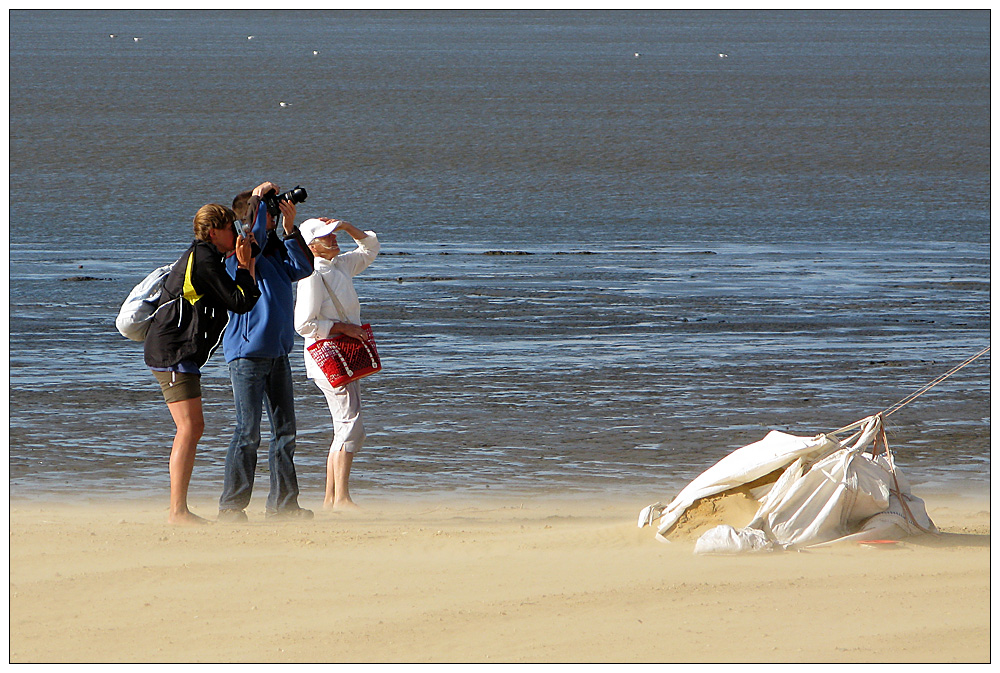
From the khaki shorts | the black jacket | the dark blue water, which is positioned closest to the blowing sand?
the khaki shorts

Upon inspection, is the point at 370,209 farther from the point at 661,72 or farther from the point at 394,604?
the point at 661,72

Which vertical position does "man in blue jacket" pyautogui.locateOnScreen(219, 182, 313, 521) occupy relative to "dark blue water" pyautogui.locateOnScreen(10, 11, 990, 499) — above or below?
above

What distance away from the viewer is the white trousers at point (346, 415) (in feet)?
24.1

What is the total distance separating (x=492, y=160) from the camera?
2681 cm

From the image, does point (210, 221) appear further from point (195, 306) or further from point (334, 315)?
point (334, 315)

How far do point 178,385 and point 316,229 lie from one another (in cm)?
110

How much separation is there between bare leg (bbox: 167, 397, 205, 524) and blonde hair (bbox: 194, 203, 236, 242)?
737 millimetres

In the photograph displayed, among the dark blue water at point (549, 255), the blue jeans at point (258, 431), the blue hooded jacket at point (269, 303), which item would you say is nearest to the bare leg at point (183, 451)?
the blue jeans at point (258, 431)

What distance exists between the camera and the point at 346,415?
738cm

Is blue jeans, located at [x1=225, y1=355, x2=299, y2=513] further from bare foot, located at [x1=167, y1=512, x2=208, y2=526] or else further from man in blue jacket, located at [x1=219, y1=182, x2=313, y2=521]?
bare foot, located at [x1=167, y1=512, x2=208, y2=526]

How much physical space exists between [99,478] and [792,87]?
36496 mm

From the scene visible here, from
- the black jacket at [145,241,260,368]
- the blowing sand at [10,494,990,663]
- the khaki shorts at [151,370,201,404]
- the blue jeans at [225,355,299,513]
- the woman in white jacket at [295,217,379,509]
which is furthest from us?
the woman in white jacket at [295,217,379,509]

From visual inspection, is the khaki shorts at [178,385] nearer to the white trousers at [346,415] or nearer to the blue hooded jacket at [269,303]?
the blue hooded jacket at [269,303]

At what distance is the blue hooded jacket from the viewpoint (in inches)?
276
